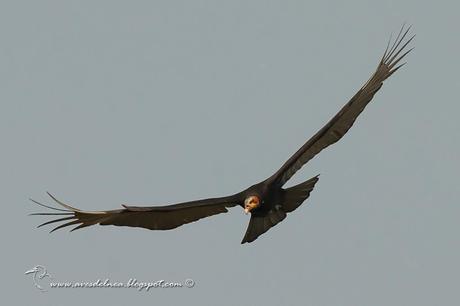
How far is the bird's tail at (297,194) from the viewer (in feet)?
68.9

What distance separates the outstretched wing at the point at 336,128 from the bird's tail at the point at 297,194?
0.24 metres

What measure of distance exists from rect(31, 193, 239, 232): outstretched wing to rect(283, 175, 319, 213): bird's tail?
970mm

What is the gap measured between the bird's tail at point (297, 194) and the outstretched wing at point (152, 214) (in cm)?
97

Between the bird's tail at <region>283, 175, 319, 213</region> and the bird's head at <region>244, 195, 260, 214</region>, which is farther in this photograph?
the bird's tail at <region>283, 175, 319, 213</region>

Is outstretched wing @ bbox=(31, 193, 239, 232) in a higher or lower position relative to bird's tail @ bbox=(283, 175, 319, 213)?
higher

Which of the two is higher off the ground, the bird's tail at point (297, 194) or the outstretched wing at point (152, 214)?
the outstretched wing at point (152, 214)

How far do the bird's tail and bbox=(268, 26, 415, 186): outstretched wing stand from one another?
0.80ft

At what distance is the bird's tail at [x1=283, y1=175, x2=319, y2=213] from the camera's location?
21.0 metres

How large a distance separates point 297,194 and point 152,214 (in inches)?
112

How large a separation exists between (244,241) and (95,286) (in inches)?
116

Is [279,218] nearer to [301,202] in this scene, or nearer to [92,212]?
[301,202]

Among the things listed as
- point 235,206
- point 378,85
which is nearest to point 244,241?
point 235,206

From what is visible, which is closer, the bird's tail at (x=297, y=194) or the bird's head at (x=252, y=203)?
the bird's head at (x=252, y=203)

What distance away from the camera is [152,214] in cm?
2156
